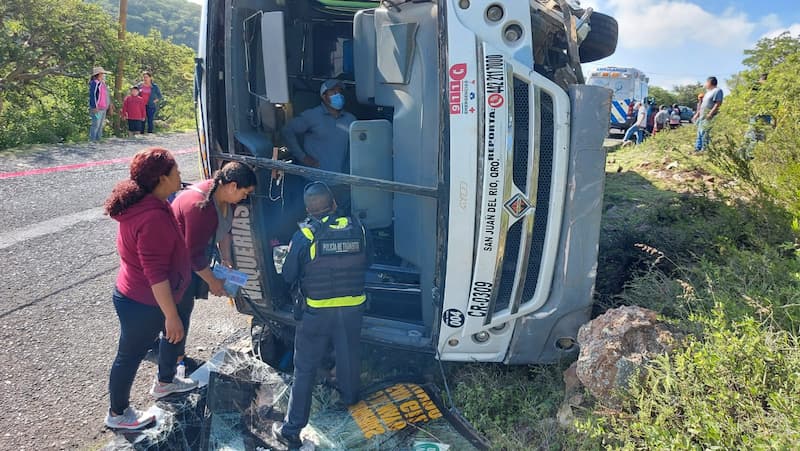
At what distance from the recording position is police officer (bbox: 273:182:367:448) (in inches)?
119

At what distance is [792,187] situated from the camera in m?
3.69

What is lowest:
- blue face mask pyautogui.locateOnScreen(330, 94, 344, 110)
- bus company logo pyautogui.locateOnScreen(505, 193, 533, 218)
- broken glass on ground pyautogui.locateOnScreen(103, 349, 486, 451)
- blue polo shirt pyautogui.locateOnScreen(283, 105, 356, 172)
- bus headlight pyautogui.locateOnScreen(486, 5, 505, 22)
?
broken glass on ground pyautogui.locateOnScreen(103, 349, 486, 451)

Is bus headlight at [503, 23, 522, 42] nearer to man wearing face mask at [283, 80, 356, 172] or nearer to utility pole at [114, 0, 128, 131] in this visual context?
man wearing face mask at [283, 80, 356, 172]

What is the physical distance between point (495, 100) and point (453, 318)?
1.18 meters

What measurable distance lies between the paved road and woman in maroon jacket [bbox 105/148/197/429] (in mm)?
368

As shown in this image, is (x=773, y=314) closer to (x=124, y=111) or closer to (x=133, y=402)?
(x=133, y=402)

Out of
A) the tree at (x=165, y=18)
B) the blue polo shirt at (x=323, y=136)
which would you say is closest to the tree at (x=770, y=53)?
the blue polo shirt at (x=323, y=136)

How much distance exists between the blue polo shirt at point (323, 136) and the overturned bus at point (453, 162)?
1.60ft

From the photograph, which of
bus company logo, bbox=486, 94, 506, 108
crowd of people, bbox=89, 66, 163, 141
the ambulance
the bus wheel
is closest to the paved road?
the bus wheel

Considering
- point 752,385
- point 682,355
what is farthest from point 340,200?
point 752,385

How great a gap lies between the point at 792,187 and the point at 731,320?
5.45 ft

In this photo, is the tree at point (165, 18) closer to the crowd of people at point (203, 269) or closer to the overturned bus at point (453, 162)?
the overturned bus at point (453, 162)

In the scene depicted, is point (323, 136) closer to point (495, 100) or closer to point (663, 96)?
point (495, 100)

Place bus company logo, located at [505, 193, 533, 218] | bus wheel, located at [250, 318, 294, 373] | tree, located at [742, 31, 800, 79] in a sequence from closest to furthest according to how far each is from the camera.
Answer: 1. bus company logo, located at [505, 193, 533, 218]
2. bus wheel, located at [250, 318, 294, 373]
3. tree, located at [742, 31, 800, 79]
